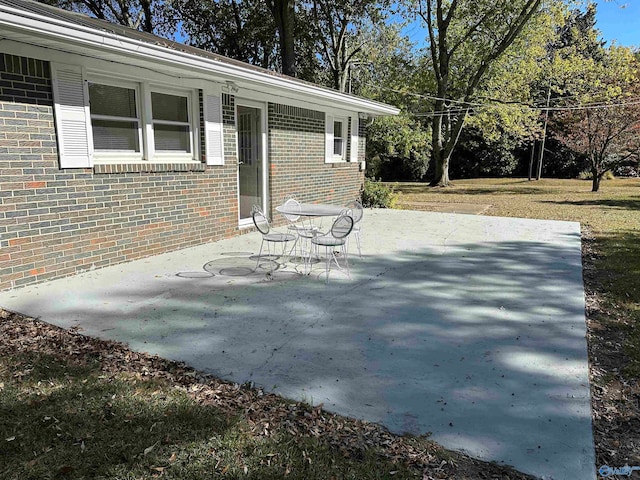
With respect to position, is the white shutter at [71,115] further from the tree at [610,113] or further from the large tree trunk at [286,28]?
the tree at [610,113]

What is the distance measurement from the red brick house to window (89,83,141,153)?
0.01 m

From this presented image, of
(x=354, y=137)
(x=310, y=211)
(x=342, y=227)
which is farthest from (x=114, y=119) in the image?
(x=354, y=137)

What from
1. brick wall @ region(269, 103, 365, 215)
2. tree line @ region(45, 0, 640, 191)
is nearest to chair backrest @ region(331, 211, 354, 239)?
brick wall @ region(269, 103, 365, 215)

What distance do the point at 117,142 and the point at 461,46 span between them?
63.4ft

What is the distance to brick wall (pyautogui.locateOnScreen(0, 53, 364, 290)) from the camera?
473 centimetres

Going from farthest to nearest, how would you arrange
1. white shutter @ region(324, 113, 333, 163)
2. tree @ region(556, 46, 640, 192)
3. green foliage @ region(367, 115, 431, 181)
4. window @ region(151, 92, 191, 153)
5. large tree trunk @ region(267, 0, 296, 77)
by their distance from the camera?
1. green foliage @ region(367, 115, 431, 181)
2. tree @ region(556, 46, 640, 192)
3. large tree trunk @ region(267, 0, 296, 77)
4. white shutter @ region(324, 113, 333, 163)
5. window @ region(151, 92, 191, 153)

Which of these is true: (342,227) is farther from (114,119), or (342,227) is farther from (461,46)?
(461,46)

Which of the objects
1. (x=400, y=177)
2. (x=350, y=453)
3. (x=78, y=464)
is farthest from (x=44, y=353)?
(x=400, y=177)

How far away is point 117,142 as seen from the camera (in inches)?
234

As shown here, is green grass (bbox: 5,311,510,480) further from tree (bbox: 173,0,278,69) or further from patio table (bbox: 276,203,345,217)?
tree (bbox: 173,0,278,69)

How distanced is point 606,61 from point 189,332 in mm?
24614

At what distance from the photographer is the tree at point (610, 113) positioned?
54.0 ft

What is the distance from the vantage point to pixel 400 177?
31266 millimetres

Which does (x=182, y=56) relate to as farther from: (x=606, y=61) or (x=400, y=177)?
(x=400, y=177)
